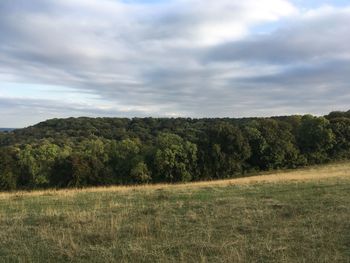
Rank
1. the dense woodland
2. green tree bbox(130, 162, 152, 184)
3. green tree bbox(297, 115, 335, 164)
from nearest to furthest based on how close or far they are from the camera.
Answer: the dense woodland → green tree bbox(130, 162, 152, 184) → green tree bbox(297, 115, 335, 164)

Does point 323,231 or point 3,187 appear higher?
point 323,231

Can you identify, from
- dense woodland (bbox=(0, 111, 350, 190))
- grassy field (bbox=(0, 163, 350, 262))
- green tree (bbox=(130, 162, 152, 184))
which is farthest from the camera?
green tree (bbox=(130, 162, 152, 184))

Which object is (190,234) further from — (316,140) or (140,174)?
(316,140)

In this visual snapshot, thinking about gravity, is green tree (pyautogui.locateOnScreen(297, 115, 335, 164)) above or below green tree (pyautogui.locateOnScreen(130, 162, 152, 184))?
above

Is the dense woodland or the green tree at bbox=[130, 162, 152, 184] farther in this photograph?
the green tree at bbox=[130, 162, 152, 184]

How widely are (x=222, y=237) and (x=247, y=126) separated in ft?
210

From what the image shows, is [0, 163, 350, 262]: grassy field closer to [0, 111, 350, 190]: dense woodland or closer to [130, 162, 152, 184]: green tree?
[0, 111, 350, 190]: dense woodland

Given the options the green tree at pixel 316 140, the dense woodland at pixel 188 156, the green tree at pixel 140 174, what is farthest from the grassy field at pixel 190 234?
the green tree at pixel 316 140

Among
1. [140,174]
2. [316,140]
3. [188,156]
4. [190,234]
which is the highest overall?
[316,140]

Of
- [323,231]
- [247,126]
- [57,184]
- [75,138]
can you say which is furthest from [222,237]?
[75,138]

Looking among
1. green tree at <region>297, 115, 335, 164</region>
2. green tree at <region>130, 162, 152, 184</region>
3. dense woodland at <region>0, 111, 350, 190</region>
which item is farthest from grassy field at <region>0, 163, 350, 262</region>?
green tree at <region>297, 115, 335, 164</region>

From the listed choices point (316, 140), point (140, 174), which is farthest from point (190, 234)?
point (316, 140)

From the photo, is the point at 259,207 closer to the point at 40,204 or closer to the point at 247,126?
the point at 40,204

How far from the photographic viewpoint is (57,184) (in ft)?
204
